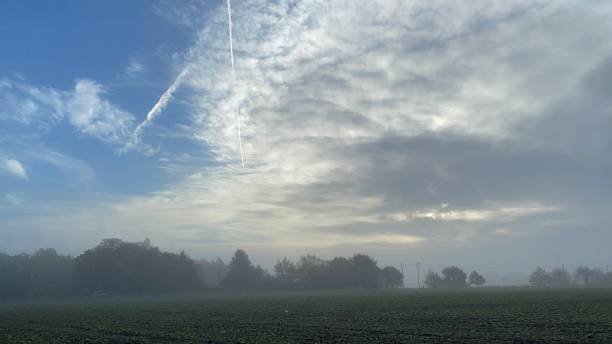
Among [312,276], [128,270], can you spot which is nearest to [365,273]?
[312,276]

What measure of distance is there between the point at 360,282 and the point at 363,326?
6184 inches

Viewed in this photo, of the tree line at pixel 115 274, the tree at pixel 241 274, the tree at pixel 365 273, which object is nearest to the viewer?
the tree line at pixel 115 274

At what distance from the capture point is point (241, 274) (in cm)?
17450

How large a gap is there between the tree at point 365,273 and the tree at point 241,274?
41416mm

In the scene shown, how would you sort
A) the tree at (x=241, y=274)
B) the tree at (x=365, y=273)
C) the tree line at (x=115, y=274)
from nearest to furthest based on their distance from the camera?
the tree line at (x=115, y=274) < the tree at (x=241, y=274) < the tree at (x=365, y=273)

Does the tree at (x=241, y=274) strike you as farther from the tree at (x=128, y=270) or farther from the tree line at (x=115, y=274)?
the tree at (x=128, y=270)

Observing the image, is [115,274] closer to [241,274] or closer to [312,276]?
[241,274]

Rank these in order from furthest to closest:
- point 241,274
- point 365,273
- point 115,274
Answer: point 365,273 < point 241,274 < point 115,274

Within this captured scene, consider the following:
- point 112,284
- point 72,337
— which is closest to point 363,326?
point 72,337

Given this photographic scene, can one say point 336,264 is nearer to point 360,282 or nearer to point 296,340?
point 360,282

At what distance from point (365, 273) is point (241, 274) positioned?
53165 mm

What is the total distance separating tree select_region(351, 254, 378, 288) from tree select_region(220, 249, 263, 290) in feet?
136

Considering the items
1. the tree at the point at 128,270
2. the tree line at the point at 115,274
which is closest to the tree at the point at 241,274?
the tree line at the point at 115,274

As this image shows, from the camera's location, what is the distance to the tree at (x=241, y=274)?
173 m
